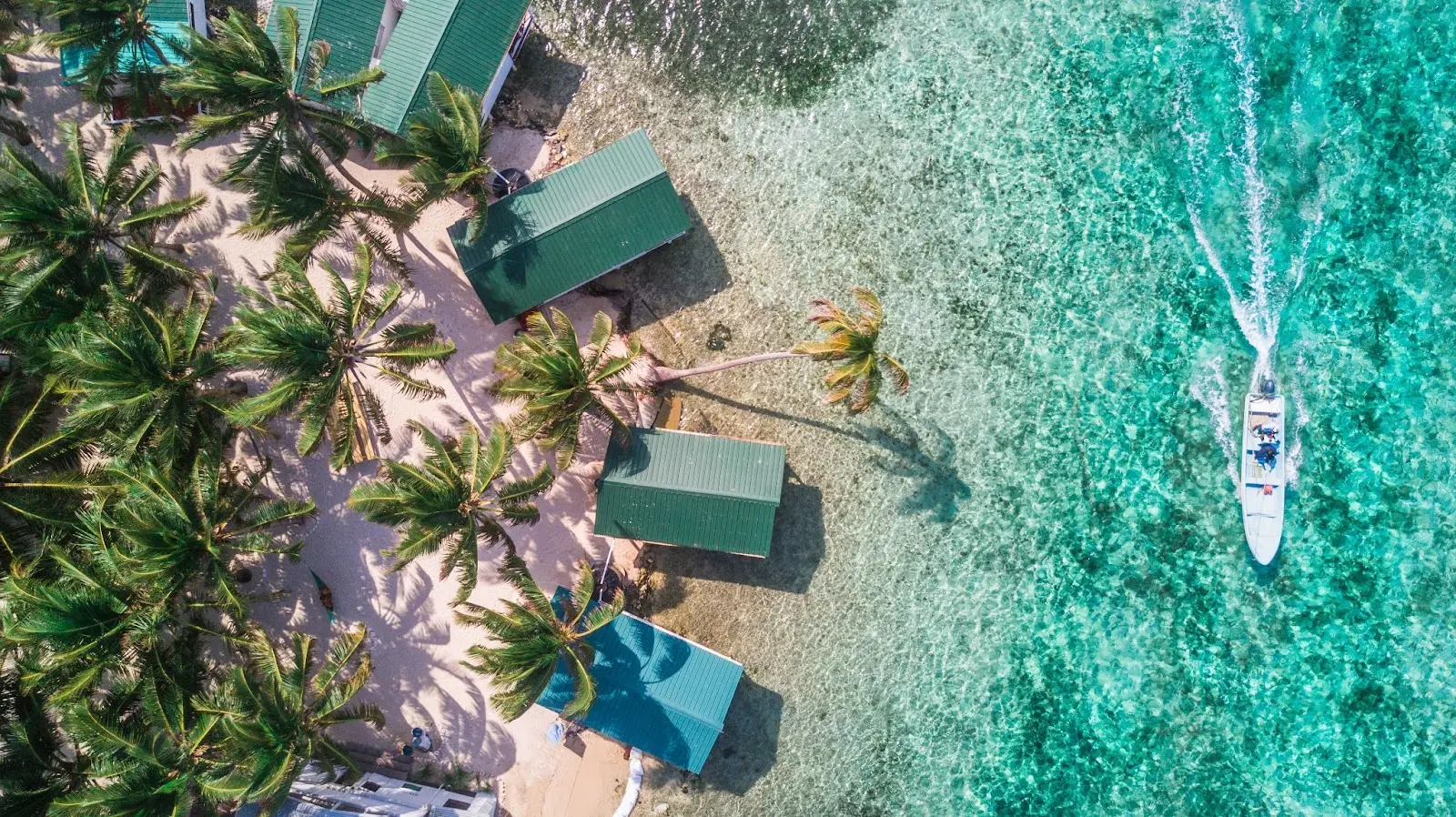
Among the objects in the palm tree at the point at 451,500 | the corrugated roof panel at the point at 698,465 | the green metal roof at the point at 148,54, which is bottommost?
the corrugated roof panel at the point at 698,465

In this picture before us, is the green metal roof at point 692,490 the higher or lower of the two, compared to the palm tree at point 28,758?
lower

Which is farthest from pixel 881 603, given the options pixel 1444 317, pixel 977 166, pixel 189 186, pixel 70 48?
pixel 70 48

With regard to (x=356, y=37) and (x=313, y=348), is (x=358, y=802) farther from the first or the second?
(x=356, y=37)

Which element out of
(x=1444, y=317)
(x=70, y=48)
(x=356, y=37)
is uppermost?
(x=70, y=48)

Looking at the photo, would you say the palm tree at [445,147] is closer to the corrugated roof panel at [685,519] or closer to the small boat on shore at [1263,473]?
the corrugated roof panel at [685,519]

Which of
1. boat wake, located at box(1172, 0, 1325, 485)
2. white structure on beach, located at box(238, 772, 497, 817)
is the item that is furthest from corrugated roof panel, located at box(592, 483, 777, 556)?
boat wake, located at box(1172, 0, 1325, 485)

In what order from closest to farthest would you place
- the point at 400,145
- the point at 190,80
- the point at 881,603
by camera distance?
the point at 190,80 < the point at 400,145 < the point at 881,603

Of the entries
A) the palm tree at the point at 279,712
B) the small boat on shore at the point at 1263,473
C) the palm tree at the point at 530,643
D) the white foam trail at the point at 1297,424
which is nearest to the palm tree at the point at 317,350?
the palm tree at the point at 279,712

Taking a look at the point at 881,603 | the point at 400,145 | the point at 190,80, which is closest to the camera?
the point at 190,80
